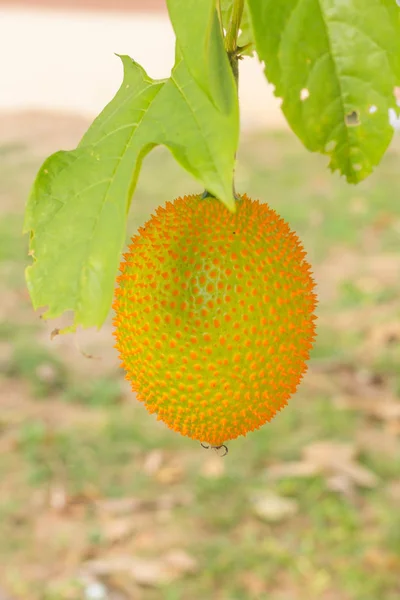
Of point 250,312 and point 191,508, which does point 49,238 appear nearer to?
point 250,312

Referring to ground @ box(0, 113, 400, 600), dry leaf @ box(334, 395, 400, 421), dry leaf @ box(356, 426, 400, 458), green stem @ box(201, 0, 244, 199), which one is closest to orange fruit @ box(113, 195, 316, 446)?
green stem @ box(201, 0, 244, 199)

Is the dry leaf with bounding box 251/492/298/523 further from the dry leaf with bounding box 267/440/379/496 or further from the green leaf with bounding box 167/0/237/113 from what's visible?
the green leaf with bounding box 167/0/237/113

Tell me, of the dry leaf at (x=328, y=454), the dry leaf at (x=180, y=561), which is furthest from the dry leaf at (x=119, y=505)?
the dry leaf at (x=328, y=454)

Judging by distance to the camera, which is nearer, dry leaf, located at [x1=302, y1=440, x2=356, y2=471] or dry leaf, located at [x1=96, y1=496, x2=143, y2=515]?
dry leaf, located at [x1=96, y1=496, x2=143, y2=515]

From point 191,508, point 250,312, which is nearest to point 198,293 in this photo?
point 250,312

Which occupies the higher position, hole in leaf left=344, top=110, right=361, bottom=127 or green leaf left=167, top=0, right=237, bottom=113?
hole in leaf left=344, top=110, right=361, bottom=127

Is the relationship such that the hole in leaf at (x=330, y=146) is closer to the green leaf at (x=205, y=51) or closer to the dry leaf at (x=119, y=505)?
the green leaf at (x=205, y=51)
